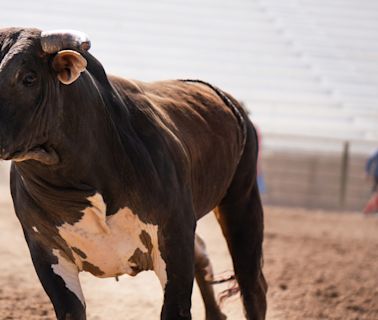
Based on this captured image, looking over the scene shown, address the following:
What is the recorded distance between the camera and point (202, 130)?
16.0 feet

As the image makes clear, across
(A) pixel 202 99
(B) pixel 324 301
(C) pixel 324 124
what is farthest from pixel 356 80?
(A) pixel 202 99

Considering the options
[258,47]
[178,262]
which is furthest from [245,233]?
[258,47]

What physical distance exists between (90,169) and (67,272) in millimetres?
594

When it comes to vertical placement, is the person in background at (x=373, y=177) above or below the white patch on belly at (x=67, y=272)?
below

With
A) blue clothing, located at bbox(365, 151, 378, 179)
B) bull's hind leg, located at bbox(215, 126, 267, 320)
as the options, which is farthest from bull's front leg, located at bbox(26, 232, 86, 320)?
blue clothing, located at bbox(365, 151, 378, 179)

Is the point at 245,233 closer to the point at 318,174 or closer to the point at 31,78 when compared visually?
the point at 31,78

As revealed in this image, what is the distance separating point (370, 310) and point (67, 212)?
10.2 feet

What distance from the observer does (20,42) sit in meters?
3.53

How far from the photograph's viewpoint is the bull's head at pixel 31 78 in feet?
11.3

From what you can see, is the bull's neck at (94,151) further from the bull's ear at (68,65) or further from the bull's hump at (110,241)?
the bull's ear at (68,65)

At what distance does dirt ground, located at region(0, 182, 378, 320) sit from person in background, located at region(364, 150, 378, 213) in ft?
9.46

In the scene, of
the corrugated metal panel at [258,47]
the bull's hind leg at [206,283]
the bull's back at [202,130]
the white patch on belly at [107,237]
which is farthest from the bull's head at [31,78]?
the corrugated metal panel at [258,47]

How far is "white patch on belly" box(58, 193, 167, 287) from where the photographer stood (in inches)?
157

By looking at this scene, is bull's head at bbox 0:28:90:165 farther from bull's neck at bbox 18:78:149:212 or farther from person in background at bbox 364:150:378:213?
person in background at bbox 364:150:378:213
